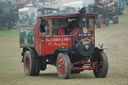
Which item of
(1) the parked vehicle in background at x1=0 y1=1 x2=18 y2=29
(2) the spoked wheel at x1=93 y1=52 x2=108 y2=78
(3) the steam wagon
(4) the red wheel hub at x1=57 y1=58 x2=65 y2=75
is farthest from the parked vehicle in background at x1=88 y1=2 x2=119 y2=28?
(4) the red wheel hub at x1=57 y1=58 x2=65 y2=75

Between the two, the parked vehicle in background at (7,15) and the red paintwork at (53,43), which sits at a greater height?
the red paintwork at (53,43)

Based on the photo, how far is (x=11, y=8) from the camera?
156ft

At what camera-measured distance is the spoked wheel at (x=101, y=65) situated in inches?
430

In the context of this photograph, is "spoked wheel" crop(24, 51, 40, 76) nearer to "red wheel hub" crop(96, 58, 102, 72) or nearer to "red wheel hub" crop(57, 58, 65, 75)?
"red wheel hub" crop(57, 58, 65, 75)

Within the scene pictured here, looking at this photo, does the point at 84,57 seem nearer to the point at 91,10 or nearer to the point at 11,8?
the point at 91,10

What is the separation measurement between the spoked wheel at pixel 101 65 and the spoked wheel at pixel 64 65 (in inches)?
42.9

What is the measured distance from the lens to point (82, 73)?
43.1 feet

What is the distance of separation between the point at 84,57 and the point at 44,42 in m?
1.30

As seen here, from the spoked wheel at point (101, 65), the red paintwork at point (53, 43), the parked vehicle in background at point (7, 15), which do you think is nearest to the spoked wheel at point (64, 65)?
the red paintwork at point (53, 43)

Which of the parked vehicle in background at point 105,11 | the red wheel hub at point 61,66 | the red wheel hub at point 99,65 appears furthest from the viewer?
the parked vehicle in background at point 105,11

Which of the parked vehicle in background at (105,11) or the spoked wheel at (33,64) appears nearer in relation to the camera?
the spoked wheel at (33,64)

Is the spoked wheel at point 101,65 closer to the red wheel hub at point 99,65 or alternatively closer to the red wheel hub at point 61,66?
the red wheel hub at point 99,65

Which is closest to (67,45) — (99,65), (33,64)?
(99,65)

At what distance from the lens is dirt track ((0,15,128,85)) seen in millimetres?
10070
